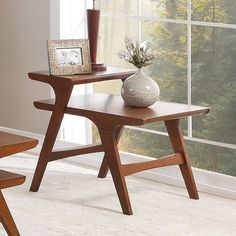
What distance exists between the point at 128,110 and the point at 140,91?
0.37 ft

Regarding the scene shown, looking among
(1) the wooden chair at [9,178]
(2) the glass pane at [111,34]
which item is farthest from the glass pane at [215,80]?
(1) the wooden chair at [9,178]

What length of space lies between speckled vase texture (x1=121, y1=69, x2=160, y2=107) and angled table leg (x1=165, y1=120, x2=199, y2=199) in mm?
216

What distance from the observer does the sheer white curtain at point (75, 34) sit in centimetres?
562

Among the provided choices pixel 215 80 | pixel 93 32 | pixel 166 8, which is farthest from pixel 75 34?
pixel 215 80

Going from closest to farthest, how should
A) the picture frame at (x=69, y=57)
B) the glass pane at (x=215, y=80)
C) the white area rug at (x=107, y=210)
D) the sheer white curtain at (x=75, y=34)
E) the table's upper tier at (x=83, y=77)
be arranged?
the white area rug at (x=107, y=210) < the table's upper tier at (x=83, y=77) < the picture frame at (x=69, y=57) < the sheer white curtain at (x=75, y=34) < the glass pane at (x=215, y=80)

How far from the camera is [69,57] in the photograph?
4773 millimetres

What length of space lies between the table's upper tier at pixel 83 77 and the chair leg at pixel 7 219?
98 centimetres

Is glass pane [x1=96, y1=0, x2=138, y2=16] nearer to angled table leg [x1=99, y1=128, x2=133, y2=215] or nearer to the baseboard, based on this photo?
the baseboard

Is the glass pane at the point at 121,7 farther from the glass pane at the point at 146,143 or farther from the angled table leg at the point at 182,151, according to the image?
the angled table leg at the point at 182,151

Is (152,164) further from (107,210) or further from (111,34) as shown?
(111,34)

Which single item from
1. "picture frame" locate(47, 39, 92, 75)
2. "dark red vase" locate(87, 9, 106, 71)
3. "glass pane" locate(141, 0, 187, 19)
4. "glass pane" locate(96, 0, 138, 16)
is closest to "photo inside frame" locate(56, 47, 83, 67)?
"picture frame" locate(47, 39, 92, 75)

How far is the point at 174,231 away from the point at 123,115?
619mm

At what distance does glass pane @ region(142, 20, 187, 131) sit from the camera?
21.4ft

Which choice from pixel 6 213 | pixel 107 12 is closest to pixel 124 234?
pixel 6 213
